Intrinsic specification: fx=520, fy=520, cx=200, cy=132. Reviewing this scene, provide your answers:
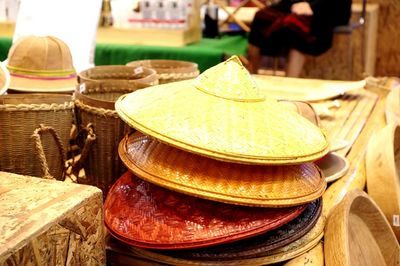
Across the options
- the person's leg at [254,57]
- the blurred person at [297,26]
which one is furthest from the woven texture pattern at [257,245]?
the person's leg at [254,57]

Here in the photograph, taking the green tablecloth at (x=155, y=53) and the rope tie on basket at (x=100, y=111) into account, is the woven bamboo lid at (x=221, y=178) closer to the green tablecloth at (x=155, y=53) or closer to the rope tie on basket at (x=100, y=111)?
the rope tie on basket at (x=100, y=111)

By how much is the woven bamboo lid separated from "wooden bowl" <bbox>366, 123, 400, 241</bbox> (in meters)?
0.44

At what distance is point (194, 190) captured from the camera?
0.87 m

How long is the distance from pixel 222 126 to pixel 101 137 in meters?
0.32

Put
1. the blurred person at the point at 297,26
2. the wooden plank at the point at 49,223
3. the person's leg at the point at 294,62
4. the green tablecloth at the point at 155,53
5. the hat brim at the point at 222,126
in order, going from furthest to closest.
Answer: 1. the person's leg at the point at 294,62
2. the blurred person at the point at 297,26
3. the green tablecloth at the point at 155,53
4. the hat brim at the point at 222,126
5. the wooden plank at the point at 49,223

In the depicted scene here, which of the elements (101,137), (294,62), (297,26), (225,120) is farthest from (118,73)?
(294,62)

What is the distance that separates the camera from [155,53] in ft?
10.8

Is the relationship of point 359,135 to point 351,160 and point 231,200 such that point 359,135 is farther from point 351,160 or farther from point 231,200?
point 231,200

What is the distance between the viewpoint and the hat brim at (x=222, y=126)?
0.86m

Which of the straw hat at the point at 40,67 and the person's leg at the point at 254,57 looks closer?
the straw hat at the point at 40,67

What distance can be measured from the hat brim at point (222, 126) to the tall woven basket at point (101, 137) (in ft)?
0.34

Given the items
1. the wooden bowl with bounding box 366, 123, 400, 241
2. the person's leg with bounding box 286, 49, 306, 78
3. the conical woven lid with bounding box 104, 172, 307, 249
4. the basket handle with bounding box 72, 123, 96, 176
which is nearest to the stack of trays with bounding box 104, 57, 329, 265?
the conical woven lid with bounding box 104, 172, 307, 249

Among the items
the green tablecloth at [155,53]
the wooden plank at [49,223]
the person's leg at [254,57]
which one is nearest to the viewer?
the wooden plank at [49,223]

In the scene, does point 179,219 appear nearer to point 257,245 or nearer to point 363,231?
point 257,245
